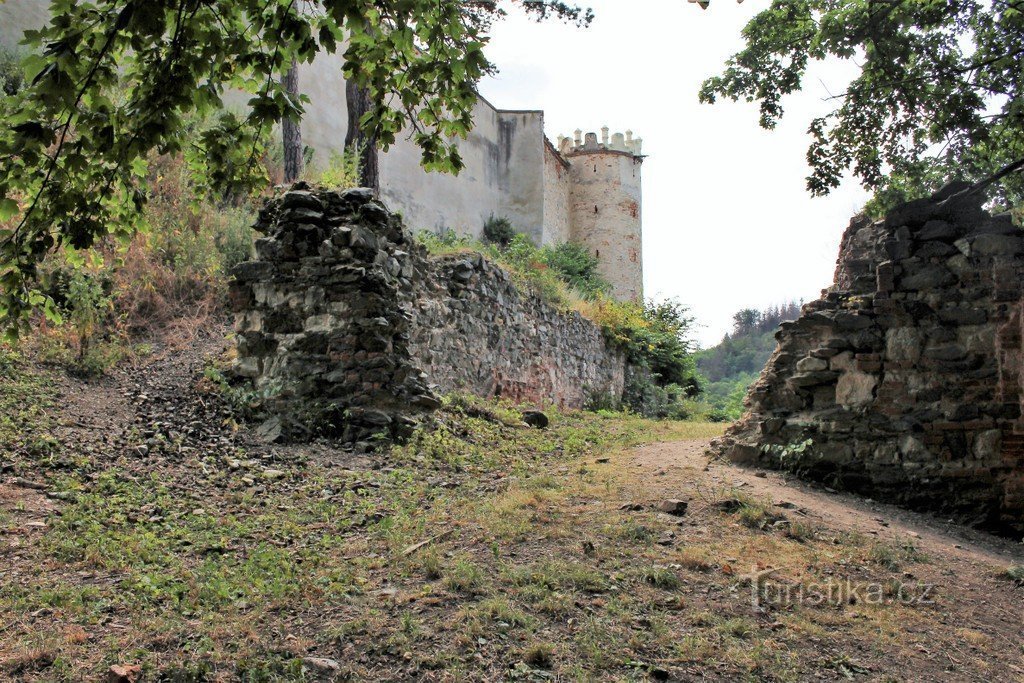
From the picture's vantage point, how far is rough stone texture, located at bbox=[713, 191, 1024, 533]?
634cm

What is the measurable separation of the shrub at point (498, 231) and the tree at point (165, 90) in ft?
64.1

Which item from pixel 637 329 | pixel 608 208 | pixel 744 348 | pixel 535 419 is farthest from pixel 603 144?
pixel 744 348

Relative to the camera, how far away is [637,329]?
19.1 meters

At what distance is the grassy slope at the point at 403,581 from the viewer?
3156 millimetres

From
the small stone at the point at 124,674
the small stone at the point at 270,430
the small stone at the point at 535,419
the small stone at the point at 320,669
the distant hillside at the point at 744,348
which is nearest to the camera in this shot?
the small stone at the point at 124,674

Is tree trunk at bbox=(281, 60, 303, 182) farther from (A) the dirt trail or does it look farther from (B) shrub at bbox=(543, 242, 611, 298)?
(A) the dirt trail

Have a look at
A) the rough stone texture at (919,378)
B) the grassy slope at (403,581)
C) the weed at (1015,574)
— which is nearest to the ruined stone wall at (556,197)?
the rough stone texture at (919,378)

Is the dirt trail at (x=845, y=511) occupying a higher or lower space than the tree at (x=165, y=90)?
lower

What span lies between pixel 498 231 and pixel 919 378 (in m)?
18.3

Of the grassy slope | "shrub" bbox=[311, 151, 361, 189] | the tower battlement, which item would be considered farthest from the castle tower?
the grassy slope

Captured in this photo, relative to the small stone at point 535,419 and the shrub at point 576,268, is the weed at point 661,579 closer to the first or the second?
the small stone at point 535,419

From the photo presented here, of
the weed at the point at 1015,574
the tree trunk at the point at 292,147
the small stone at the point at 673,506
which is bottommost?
the weed at the point at 1015,574

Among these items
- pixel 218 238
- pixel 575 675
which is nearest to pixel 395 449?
pixel 575 675

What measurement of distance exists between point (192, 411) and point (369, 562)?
3.73 m
